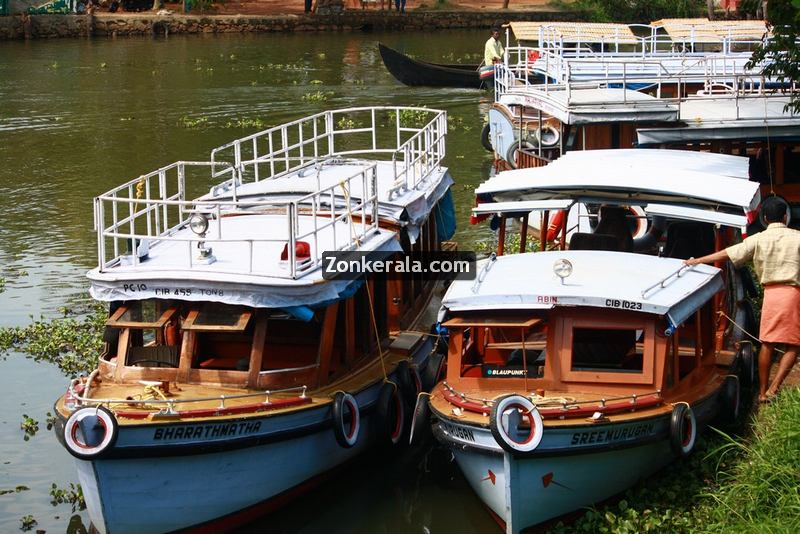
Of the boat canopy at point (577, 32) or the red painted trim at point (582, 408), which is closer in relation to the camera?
the red painted trim at point (582, 408)

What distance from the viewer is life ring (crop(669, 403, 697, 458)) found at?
10539mm

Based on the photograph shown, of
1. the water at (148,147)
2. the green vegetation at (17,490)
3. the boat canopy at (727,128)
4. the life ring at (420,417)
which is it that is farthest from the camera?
the boat canopy at (727,128)

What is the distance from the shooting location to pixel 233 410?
416 inches

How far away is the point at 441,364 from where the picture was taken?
12750 millimetres

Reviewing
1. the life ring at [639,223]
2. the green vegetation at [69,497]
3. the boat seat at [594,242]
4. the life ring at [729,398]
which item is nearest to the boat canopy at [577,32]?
the life ring at [639,223]

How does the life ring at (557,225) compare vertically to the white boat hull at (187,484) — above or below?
above

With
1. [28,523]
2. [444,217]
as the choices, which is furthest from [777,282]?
[28,523]

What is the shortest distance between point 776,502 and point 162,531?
5.20m

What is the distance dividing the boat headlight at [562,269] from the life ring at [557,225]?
9.76ft

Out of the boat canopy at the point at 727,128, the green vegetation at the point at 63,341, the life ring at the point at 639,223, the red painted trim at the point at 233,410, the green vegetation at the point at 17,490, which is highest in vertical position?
the boat canopy at the point at 727,128

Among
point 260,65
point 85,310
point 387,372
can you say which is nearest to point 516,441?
point 387,372

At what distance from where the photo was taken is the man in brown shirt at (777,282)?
1123 centimetres

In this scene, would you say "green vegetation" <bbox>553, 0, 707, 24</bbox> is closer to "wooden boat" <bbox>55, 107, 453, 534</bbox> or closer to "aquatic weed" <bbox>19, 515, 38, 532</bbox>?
"wooden boat" <bbox>55, 107, 453, 534</bbox>

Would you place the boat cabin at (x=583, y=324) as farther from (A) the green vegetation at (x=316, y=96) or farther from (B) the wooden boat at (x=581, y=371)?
(A) the green vegetation at (x=316, y=96)
